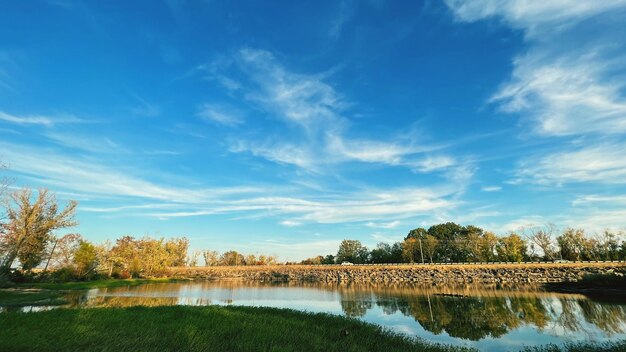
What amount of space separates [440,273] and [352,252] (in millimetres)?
55894

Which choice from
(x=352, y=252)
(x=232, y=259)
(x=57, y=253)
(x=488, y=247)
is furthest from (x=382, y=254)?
(x=57, y=253)

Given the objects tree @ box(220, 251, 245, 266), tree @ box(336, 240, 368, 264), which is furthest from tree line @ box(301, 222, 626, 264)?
tree @ box(220, 251, 245, 266)

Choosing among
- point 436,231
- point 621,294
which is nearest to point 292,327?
point 621,294

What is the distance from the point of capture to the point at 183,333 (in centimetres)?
1278

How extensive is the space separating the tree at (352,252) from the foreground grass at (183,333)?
356ft

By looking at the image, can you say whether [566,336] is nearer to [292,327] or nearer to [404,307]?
[404,307]

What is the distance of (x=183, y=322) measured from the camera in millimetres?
15094

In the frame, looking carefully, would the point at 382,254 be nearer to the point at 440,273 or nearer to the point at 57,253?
the point at 440,273

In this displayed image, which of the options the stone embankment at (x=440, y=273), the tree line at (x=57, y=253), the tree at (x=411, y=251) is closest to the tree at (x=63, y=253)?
the tree line at (x=57, y=253)

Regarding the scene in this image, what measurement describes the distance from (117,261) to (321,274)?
5102 centimetres

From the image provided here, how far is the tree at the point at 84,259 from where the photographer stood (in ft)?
181

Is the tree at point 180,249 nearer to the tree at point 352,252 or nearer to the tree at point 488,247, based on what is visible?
the tree at point 352,252

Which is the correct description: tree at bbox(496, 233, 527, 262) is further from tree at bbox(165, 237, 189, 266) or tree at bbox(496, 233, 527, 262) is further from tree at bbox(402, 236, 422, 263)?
tree at bbox(165, 237, 189, 266)

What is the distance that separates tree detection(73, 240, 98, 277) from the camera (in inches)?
2168
